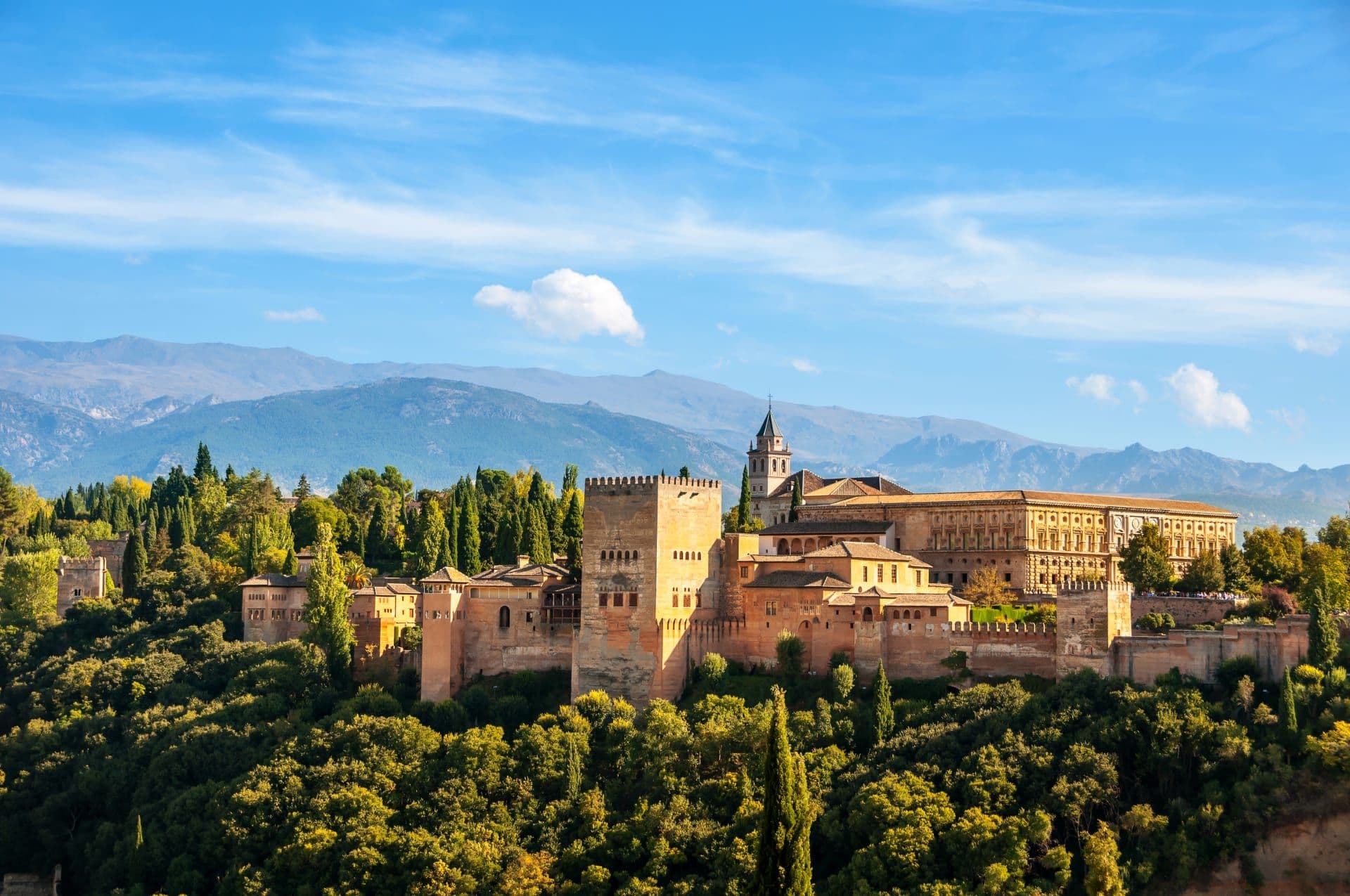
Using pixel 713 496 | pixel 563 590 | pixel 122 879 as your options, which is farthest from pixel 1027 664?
pixel 122 879

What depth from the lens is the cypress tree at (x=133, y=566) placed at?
89.9m

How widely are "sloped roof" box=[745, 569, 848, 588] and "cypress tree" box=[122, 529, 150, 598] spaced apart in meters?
37.4

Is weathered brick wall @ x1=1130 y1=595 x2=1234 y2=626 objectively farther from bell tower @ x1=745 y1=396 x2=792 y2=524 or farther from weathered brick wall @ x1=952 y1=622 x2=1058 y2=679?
bell tower @ x1=745 y1=396 x2=792 y2=524

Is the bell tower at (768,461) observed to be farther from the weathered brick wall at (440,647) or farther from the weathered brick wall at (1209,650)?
the weathered brick wall at (1209,650)

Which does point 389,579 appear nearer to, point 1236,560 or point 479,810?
point 479,810

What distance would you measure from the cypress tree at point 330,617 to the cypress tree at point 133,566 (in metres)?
17.5

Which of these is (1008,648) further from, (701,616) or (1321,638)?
(701,616)

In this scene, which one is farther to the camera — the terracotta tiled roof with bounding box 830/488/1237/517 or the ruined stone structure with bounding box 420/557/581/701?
the terracotta tiled roof with bounding box 830/488/1237/517

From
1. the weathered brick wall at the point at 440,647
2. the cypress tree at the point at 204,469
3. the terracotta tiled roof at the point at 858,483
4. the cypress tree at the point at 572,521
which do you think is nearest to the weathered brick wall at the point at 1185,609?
the terracotta tiled roof at the point at 858,483

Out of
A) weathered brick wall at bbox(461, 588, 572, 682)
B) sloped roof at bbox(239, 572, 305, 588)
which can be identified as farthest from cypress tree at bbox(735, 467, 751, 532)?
sloped roof at bbox(239, 572, 305, 588)

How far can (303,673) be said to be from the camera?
71.6m

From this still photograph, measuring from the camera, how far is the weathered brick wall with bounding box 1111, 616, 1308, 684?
188ft

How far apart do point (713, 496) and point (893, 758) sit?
16.5 meters

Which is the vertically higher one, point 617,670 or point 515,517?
point 515,517
